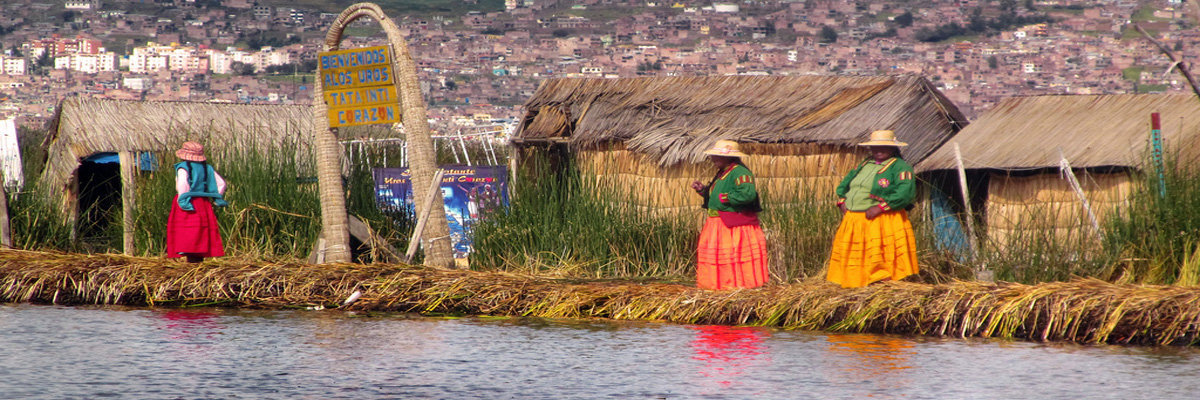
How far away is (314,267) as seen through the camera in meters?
11.5

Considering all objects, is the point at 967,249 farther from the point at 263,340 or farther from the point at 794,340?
the point at 263,340

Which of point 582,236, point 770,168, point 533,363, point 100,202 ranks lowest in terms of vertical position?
point 533,363

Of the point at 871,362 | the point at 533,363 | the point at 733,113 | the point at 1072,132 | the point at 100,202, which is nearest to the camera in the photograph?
the point at 871,362

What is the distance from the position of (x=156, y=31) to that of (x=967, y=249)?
2501 inches

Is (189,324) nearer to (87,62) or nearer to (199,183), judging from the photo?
(199,183)

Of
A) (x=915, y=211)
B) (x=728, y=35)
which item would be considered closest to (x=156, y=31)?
(x=728, y=35)

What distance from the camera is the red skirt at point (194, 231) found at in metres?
12.2

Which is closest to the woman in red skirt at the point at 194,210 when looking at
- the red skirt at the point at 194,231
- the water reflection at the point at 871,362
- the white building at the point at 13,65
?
the red skirt at the point at 194,231

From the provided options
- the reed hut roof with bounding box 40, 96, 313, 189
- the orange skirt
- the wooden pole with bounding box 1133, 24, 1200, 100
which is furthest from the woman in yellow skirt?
the reed hut roof with bounding box 40, 96, 313, 189

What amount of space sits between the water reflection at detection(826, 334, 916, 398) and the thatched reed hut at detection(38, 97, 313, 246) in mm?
7253

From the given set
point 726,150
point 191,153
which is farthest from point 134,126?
point 726,150

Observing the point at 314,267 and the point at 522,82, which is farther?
the point at 522,82

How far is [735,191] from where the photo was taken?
10719 mm

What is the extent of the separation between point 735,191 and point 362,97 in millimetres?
3432
